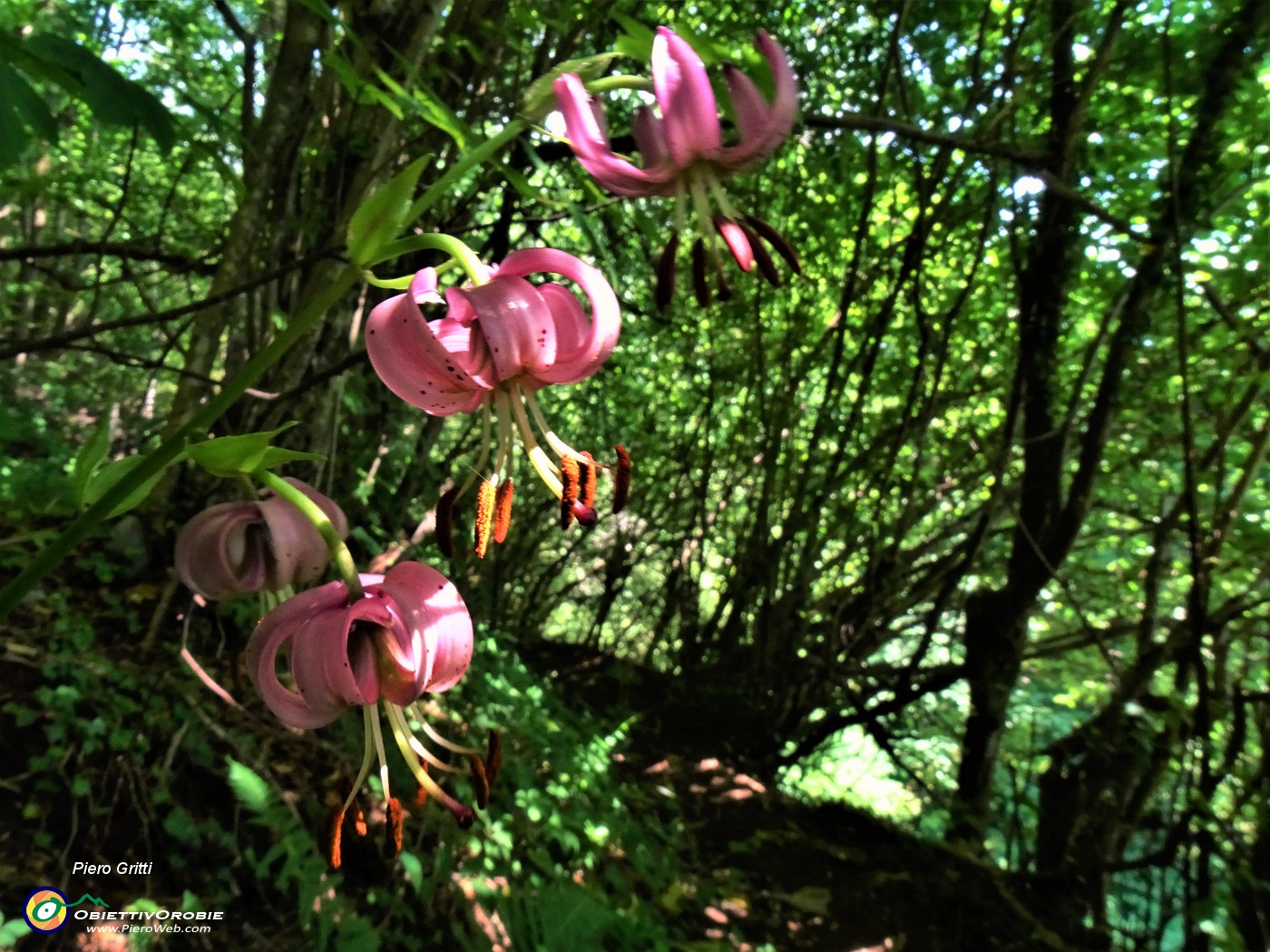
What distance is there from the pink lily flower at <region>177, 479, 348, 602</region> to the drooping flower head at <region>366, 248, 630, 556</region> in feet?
0.32

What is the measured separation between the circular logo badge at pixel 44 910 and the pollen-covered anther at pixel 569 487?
1.13 meters

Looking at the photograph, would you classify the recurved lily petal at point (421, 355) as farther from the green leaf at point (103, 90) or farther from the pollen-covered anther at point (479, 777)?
the green leaf at point (103, 90)

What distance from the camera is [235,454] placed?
0.43 metres

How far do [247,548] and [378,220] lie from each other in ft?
0.85

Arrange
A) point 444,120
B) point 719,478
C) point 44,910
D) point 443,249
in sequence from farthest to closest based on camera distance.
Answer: point 719,478
point 44,910
point 444,120
point 443,249

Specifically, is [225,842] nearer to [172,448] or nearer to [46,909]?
[46,909]

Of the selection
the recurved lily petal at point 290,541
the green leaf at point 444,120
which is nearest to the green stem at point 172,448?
the recurved lily petal at point 290,541

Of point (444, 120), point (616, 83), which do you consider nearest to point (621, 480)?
point (616, 83)

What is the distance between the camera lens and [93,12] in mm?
2082

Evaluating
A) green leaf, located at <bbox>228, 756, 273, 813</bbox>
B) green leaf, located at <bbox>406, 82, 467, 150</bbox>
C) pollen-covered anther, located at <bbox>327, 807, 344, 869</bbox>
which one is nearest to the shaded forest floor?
green leaf, located at <bbox>228, 756, 273, 813</bbox>

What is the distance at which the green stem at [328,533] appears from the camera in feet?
1.35

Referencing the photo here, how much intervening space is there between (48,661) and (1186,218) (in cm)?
255

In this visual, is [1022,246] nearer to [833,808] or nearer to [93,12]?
[833,808]

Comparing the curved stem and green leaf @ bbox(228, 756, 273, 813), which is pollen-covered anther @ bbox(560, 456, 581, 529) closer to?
the curved stem
